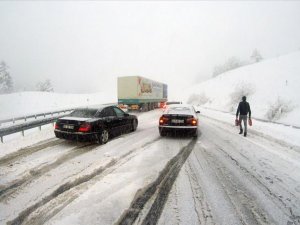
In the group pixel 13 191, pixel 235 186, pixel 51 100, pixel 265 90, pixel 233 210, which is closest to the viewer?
pixel 233 210

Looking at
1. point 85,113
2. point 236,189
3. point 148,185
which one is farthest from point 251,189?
point 85,113

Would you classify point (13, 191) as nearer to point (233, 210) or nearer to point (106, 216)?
point (106, 216)

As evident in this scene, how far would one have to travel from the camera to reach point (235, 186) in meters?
5.01

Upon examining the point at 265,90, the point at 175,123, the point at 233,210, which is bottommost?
the point at 233,210

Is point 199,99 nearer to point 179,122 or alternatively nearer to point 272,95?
point 272,95

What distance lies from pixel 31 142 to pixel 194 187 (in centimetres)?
707

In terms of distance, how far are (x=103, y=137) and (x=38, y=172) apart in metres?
3.28

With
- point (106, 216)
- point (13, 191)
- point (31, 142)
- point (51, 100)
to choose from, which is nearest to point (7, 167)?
point (13, 191)

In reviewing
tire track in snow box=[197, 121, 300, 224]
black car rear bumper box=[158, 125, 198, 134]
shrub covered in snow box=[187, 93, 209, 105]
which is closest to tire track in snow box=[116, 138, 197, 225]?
tire track in snow box=[197, 121, 300, 224]

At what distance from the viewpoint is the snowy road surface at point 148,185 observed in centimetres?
379

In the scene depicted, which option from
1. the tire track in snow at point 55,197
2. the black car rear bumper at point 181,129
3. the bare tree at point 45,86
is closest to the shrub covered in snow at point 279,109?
the black car rear bumper at point 181,129

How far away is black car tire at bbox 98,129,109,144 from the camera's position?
8658 mm

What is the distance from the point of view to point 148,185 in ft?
16.3

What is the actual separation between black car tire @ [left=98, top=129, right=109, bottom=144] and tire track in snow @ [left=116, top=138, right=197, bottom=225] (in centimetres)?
312
